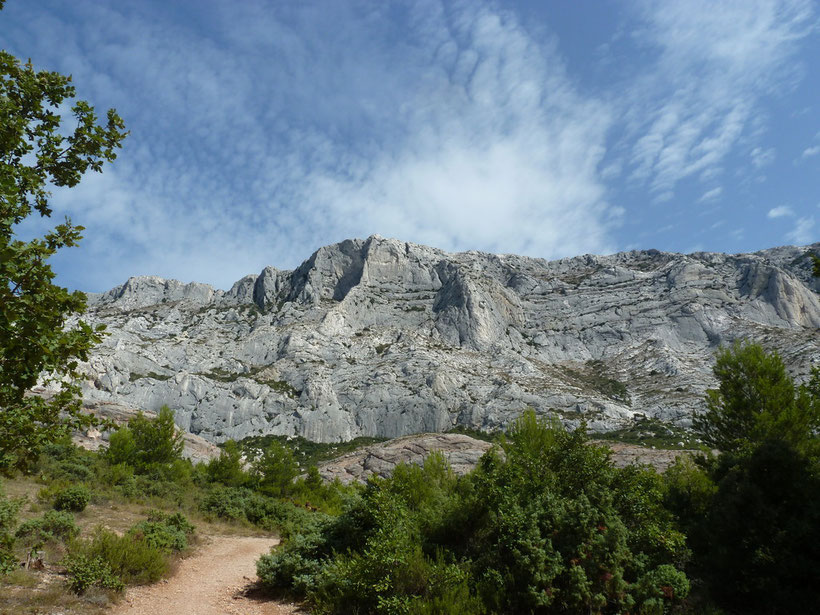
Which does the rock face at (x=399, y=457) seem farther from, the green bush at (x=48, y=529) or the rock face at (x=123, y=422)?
the green bush at (x=48, y=529)

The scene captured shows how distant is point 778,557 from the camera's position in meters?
7.94

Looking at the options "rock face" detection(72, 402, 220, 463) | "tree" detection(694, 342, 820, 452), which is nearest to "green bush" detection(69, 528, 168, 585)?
"tree" detection(694, 342, 820, 452)

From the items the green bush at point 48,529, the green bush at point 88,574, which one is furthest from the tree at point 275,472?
the green bush at point 88,574

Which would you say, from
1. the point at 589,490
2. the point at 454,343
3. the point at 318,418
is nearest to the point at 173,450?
the point at 589,490

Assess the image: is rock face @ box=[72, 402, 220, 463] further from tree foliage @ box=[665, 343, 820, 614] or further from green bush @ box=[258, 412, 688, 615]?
tree foliage @ box=[665, 343, 820, 614]

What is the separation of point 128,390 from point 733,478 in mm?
102880

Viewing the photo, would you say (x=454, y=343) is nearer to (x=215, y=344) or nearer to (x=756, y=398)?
(x=215, y=344)

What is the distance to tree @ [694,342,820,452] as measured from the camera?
19641 millimetres

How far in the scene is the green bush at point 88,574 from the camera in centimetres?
894

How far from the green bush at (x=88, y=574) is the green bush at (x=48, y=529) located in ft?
6.67

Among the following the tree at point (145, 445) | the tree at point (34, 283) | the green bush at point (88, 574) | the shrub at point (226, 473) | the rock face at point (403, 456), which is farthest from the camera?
the rock face at point (403, 456)

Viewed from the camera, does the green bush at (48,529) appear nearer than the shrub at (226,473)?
Yes

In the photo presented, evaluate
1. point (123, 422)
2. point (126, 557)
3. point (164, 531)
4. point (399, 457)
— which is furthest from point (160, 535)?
point (399, 457)

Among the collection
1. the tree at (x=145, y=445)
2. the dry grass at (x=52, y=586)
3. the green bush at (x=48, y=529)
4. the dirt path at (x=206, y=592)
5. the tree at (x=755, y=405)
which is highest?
the tree at (x=755, y=405)
